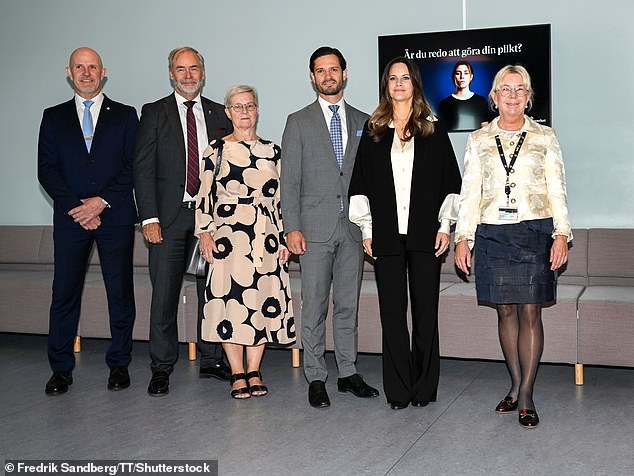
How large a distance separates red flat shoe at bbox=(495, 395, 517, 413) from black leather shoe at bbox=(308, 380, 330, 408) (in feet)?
2.79

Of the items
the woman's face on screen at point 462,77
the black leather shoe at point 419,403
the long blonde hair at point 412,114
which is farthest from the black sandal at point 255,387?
the woman's face on screen at point 462,77

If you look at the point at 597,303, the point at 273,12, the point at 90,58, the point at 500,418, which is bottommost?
the point at 500,418

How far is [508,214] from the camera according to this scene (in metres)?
3.97

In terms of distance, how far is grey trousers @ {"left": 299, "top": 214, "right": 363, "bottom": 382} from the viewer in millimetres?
4461

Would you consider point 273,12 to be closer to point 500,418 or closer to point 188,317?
point 188,317

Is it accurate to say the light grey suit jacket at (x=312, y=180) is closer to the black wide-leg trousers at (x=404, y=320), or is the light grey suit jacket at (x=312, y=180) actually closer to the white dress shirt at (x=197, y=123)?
the black wide-leg trousers at (x=404, y=320)

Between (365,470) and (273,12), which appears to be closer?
(365,470)

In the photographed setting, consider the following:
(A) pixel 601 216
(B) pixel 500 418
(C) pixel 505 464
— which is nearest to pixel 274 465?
(C) pixel 505 464

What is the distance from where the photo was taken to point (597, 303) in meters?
4.86

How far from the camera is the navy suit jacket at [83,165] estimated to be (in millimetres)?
4812

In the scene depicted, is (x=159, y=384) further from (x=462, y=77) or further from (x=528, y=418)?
(x=462, y=77)

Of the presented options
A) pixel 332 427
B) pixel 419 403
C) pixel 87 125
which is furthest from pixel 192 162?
pixel 419 403

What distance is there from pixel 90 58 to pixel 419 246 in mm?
2104

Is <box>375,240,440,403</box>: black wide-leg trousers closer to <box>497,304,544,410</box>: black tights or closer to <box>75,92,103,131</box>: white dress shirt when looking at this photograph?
<box>497,304,544,410</box>: black tights
